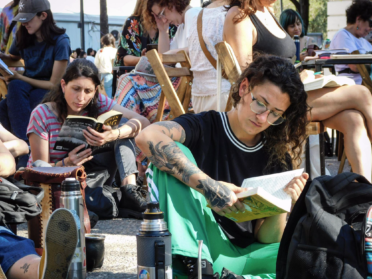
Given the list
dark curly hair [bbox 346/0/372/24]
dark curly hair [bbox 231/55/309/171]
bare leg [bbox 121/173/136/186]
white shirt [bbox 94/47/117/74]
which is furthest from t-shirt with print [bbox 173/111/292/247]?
white shirt [bbox 94/47/117/74]

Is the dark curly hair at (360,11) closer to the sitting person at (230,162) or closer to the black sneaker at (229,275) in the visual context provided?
the sitting person at (230,162)

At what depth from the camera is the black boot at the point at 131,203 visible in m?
4.18

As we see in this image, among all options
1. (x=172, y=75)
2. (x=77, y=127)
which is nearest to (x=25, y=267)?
→ (x=77, y=127)

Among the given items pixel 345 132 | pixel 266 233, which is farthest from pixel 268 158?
pixel 345 132

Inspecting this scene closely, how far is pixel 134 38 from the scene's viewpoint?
18.6 ft

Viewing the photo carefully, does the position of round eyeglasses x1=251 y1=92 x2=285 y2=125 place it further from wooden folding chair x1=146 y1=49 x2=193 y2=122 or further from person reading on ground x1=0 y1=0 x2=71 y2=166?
person reading on ground x1=0 y1=0 x2=71 y2=166

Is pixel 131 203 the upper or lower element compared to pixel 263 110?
lower

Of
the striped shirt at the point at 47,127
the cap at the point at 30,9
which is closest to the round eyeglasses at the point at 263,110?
the striped shirt at the point at 47,127

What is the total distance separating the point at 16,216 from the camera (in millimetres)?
2555

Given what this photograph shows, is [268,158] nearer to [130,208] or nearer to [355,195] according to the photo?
[355,195]

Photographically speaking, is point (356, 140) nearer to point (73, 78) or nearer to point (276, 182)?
point (276, 182)

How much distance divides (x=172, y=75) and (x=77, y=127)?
3.71 feet

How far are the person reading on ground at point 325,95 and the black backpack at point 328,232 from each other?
Answer: 52.0 inches

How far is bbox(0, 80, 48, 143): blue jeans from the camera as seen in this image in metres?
5.18
